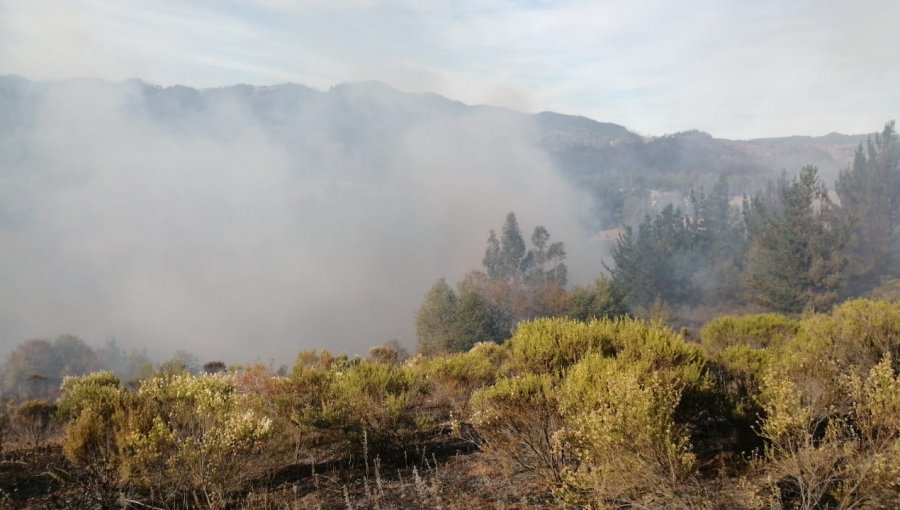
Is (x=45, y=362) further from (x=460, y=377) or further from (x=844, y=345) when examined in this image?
(x=844, y=345)

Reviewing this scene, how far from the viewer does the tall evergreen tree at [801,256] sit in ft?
156

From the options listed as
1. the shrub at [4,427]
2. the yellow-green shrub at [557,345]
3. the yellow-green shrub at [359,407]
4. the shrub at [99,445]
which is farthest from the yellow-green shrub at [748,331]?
the shrub at [4,427]

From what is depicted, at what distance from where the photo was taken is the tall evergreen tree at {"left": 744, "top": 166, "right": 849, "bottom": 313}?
47.4 meters

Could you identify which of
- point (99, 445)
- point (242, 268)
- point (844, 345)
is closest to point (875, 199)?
point (844, 345)

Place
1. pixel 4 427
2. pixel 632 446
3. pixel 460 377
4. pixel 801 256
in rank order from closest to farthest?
pixel 632 446 → pixel 460 377 → pixel 4 427 → pixel 801 256

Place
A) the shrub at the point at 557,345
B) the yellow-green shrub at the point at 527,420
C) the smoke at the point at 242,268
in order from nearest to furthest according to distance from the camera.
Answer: the yellow-green shrub at the point at 527,420, the shrub at the point at 557,345, the smoke at the point at 242,268

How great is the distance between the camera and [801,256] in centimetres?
4956

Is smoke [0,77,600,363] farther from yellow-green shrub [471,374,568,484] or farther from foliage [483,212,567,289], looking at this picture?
yellow-green shrub [471,374,568,484]

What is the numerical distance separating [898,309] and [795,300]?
146ft

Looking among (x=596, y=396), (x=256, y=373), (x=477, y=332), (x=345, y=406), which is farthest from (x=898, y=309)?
(x=477, y=332)

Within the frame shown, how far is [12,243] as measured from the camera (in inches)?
6033

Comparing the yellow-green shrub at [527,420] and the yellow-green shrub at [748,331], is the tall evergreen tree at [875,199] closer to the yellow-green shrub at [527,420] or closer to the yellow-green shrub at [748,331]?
the yellow-green shrub at [748,331]

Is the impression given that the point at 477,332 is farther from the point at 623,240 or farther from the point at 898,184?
the point at 898,184

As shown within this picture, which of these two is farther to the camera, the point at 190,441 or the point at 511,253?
the point at 511,253
